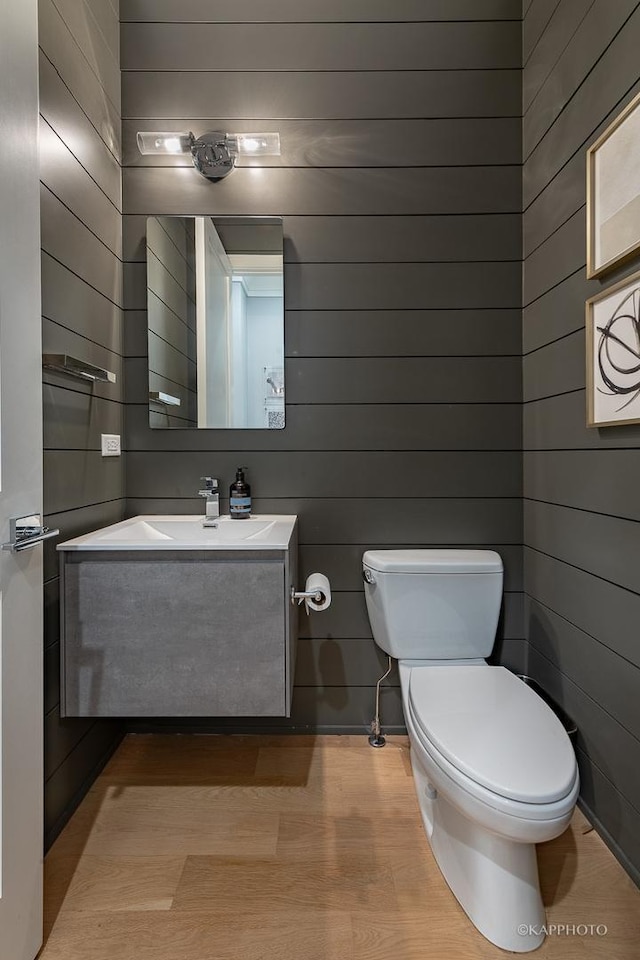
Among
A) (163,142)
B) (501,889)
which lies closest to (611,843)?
(501,889)

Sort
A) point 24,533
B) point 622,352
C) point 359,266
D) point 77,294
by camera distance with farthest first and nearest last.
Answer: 1. point 359,266
2. point 77,294
3. point 622,352
4. point 24,533

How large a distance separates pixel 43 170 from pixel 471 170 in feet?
4.54

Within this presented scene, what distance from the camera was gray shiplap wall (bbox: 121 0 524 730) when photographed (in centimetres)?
183

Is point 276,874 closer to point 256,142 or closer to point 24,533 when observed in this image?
point 24,533

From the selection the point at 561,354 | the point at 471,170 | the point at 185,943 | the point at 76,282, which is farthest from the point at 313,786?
the point at 471,170

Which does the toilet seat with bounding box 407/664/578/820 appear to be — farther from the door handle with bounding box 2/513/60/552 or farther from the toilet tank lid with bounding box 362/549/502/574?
the door handle with bounding box 2/513/60/552

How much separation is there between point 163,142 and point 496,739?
2076 millimetres

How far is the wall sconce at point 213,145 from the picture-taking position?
5.81 feet

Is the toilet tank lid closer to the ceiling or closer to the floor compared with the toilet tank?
closer to the ceiling

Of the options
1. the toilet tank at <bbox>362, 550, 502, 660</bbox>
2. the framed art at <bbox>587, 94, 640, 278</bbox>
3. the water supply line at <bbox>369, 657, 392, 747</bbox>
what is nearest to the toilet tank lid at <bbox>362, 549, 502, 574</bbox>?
the toilet tank at <bbox>362, 550, 502, 660</bbox>

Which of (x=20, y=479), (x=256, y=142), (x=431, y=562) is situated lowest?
(x=431, y=562)

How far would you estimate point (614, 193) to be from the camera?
131 cm

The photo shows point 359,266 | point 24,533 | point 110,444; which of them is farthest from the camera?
point 359,266

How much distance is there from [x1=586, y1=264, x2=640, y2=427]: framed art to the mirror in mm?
994
